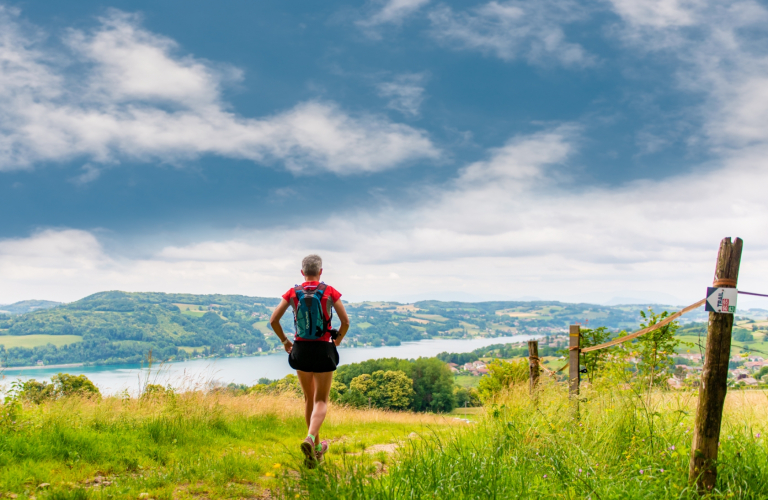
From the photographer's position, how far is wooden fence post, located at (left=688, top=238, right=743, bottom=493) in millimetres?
3338

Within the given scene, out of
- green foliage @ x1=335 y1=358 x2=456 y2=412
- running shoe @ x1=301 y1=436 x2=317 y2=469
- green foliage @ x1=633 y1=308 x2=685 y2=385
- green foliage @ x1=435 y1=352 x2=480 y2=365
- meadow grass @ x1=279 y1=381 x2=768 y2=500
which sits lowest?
green foliage @ x1=435 y1=352 x2=480 y2=365

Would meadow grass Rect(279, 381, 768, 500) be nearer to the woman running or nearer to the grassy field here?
the woman running

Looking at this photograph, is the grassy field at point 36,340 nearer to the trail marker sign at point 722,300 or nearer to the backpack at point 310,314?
the backpack at point 310,314

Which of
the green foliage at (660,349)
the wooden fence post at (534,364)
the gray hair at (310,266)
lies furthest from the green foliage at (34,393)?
the green foliage at (660,349)

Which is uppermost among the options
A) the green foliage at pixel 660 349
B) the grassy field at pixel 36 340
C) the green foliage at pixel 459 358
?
the green foliage at pixel 660 349

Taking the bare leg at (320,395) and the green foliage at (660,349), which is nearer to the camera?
the bare leg at (320,395)

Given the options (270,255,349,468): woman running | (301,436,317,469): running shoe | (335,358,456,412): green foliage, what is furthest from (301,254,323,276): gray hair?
(335,358,456,412): green foliage

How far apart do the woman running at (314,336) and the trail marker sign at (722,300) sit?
129 inches

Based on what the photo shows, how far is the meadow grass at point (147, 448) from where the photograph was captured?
153 inches

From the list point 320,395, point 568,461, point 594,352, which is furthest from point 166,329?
point 568,461

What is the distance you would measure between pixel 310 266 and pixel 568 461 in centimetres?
313

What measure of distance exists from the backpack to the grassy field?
4895 inches

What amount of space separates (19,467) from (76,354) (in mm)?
120644

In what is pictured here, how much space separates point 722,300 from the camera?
332 cm
